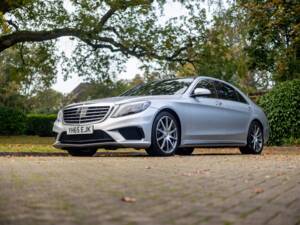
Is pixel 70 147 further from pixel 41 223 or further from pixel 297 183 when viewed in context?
pixel 41 223

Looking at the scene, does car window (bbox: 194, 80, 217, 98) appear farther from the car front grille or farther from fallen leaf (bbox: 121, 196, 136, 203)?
fallen leaf (bbox: 121, 196, 136, 203)

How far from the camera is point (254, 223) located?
2951 millimetres

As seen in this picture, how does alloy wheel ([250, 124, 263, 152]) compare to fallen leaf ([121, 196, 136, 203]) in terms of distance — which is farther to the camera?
alloy wheel ([250, 124, 263, 152])

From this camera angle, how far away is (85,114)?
30.6 feet

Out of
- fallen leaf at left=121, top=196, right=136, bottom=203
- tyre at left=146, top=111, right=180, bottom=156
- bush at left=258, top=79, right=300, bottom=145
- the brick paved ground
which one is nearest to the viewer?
the brick paved ground

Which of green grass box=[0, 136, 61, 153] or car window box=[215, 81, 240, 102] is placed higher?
car window box=[215, 81, 240, 102]

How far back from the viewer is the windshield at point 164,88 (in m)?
9.98

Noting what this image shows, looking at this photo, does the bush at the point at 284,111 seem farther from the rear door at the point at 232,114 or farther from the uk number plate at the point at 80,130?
the uk number plate at the point at 80,130

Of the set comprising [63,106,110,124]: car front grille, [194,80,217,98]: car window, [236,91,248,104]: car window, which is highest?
[194,80,217,98]: car window

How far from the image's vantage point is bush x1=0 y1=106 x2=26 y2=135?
29.5 meters

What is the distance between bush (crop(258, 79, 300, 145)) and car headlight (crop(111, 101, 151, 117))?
8791mm

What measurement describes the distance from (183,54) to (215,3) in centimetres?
272

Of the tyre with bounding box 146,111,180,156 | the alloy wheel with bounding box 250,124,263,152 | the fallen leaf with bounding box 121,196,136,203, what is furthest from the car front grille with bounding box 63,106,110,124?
the fallen leaf with bounding box 121,196,136,203

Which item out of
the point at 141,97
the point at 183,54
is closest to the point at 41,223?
the point at 141,97
